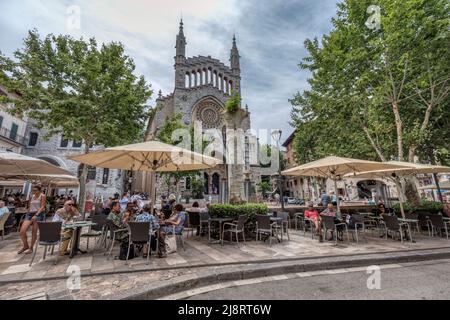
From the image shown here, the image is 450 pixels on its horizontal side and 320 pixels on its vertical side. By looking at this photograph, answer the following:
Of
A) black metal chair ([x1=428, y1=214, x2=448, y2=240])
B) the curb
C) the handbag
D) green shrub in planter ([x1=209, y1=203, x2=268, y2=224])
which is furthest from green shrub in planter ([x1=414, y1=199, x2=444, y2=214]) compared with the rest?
the handbag

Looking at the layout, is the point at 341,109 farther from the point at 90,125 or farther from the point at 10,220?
the point at 10,220

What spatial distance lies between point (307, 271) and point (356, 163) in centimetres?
396

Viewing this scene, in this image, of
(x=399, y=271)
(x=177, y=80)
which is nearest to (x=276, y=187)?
(x=177, y=80)

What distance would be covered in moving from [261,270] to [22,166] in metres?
7.24

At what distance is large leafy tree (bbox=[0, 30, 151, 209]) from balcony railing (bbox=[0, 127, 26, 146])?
10.2m

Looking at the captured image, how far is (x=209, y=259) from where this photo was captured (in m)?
4.81

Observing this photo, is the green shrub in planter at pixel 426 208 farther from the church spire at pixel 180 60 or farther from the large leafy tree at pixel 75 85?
the church spire at pixel 180 60

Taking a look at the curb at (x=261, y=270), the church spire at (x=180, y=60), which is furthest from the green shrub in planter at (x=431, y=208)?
the church spire at (x=180, y=60)

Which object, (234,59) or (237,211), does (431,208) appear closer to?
(237,211)

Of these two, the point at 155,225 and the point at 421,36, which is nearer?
the point at 155,225

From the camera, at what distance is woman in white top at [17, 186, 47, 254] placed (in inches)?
199

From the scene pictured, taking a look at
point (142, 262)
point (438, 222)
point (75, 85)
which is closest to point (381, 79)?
point (438, 222)

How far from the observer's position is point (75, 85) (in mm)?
10742

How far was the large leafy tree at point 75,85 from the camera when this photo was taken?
1017cm
